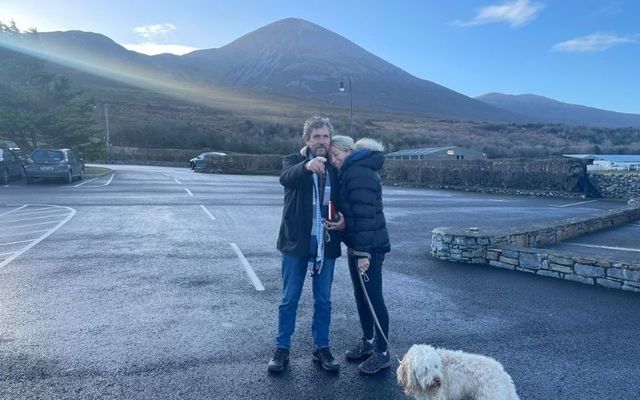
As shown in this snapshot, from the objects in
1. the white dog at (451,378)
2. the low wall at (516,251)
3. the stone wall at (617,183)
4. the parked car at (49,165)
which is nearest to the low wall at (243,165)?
the parked car at (49,165)

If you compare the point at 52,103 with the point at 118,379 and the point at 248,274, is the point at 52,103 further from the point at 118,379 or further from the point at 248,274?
the point at 118,379

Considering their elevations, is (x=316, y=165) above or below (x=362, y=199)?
above

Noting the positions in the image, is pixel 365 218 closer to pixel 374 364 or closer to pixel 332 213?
pixel 332 213

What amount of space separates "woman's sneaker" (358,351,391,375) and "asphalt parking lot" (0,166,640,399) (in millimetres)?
68

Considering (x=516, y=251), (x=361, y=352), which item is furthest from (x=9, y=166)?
(x=361, y=352)

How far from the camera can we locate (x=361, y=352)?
438cm

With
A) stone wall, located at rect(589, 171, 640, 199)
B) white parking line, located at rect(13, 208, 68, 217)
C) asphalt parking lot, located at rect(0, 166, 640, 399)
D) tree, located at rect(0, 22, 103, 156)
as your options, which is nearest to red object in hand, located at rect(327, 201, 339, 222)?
asphalt parking lot, located at rect(0, 166, 640, 399)

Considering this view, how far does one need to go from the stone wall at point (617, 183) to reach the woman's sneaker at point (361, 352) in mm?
19662

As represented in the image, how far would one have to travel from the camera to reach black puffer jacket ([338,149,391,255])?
12.8ft

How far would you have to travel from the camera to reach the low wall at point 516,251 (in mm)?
6738

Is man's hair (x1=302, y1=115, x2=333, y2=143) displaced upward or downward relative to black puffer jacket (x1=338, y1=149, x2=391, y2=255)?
upward

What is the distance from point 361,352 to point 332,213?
4.30ft

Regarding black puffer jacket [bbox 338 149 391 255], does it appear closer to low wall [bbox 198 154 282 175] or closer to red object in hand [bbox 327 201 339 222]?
red object in hand [bbox 327 201 339 222]

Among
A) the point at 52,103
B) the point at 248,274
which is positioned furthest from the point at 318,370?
the point at 52,103
